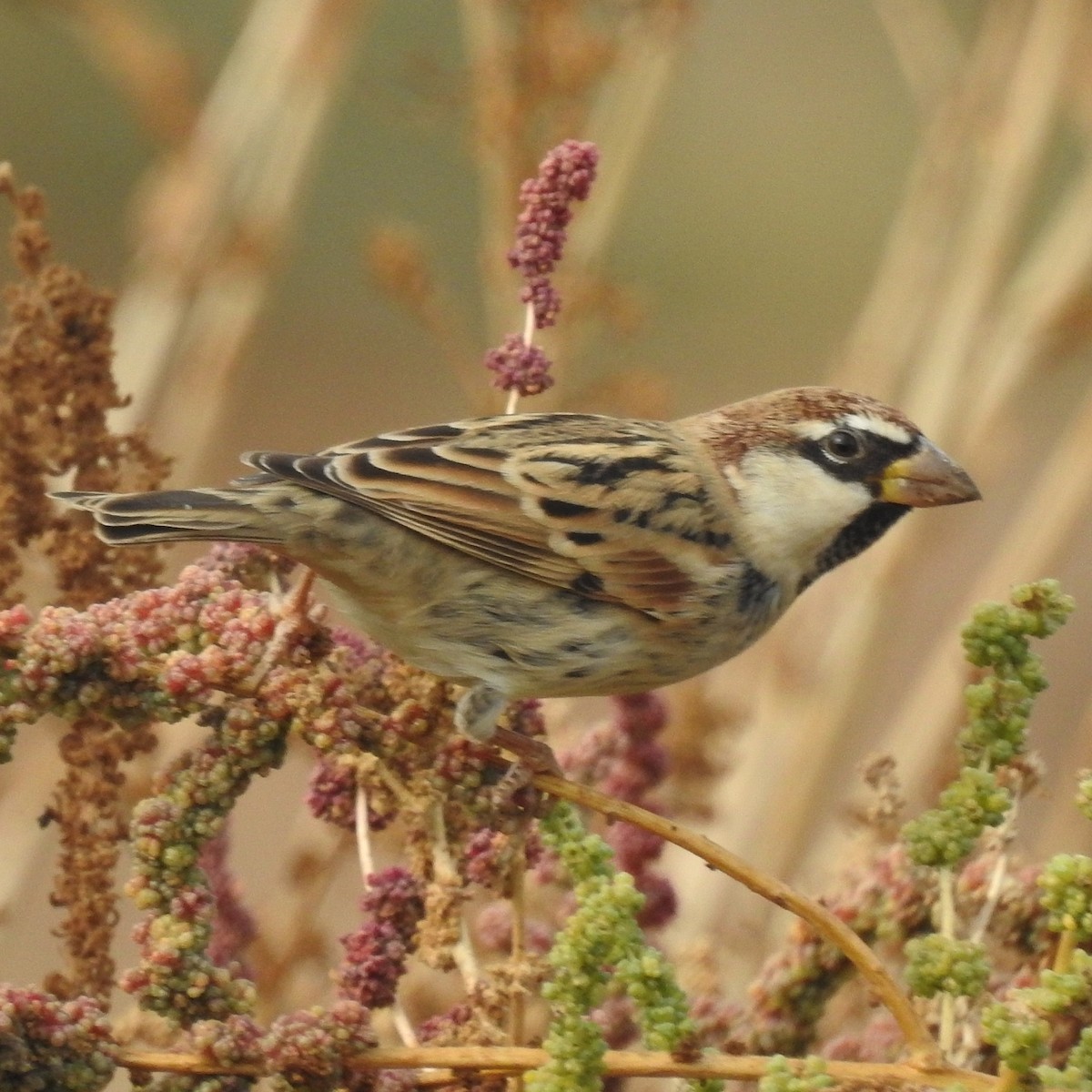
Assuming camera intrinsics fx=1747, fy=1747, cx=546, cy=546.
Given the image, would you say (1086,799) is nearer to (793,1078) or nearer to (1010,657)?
(1010,657)

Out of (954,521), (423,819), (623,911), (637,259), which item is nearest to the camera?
(623,911)

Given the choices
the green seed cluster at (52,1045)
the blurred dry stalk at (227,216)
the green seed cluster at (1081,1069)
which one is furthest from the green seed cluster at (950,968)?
the blurred dry stalk at (227,216)

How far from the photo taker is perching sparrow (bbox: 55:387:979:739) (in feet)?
8.87

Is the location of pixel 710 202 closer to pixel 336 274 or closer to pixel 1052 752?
pixel 336 274

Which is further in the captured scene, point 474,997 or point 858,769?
point 858,769

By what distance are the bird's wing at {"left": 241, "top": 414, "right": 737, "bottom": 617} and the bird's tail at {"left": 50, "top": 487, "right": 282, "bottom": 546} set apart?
6.4 inches

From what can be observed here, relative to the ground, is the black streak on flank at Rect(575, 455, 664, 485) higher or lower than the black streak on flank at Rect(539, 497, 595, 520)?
higher

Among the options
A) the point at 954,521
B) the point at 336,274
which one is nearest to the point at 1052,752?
the point at 954,521

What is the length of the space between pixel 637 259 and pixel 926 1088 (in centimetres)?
1114

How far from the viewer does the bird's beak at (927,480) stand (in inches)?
114

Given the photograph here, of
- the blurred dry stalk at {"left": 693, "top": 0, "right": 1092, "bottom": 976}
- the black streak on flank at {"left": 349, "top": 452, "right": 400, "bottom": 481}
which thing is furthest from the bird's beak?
the black streak on flank at {"left": 349, "top": 452, "right": 400, "bottom": 481}

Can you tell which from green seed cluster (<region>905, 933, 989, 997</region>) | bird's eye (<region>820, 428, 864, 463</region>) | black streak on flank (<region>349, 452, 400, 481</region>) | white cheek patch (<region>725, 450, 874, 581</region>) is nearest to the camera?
green seed cluster (<region>905, 933, 989, 997</region>)

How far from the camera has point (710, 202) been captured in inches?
505

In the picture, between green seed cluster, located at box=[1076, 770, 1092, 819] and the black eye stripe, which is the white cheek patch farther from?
green seed cluster, located at box=[1076, 770, 1092, 819]
